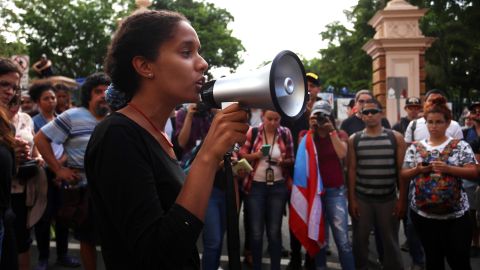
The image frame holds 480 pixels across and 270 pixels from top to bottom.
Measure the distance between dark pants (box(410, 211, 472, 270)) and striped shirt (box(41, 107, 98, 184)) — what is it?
3.06 m

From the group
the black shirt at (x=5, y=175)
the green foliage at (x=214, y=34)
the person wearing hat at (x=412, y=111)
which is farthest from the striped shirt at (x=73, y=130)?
the green foliage at (x=214, y=34)

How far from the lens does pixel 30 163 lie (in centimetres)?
452

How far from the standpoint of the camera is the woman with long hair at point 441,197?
421 cm

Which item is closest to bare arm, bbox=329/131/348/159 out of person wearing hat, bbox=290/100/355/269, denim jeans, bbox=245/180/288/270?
person wearing hat, bbox=290/100/355/269

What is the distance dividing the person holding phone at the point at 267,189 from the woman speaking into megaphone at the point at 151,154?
A: 3.37 metres

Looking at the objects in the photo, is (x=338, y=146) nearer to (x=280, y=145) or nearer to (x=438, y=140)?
(x=280, y=145)

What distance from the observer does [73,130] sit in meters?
4.50

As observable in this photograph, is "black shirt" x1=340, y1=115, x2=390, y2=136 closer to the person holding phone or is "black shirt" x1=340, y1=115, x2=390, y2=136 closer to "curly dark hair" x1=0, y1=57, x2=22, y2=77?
the person holding phone

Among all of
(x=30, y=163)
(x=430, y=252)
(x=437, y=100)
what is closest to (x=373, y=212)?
(x=430, y=252)

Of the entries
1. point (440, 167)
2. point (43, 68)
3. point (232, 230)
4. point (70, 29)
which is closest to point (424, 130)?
point (440, 167)

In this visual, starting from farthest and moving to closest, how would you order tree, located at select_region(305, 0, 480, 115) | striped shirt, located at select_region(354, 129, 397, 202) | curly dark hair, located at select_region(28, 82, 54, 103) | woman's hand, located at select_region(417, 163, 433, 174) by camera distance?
tree, located at select_region(305, 0, 480, 115) → curly dark hair, located at select_region(28, 82, 54, 103) → striped shirt, located at select_region(354, 129, 397, 202) → woman's hand, located at select_region(417, 163, 433, 174)

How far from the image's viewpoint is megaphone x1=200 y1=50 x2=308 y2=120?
145cm

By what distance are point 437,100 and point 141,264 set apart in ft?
14.8

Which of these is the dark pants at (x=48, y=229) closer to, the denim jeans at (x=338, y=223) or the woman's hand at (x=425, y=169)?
the denim jeans at (x=338, y=223)
